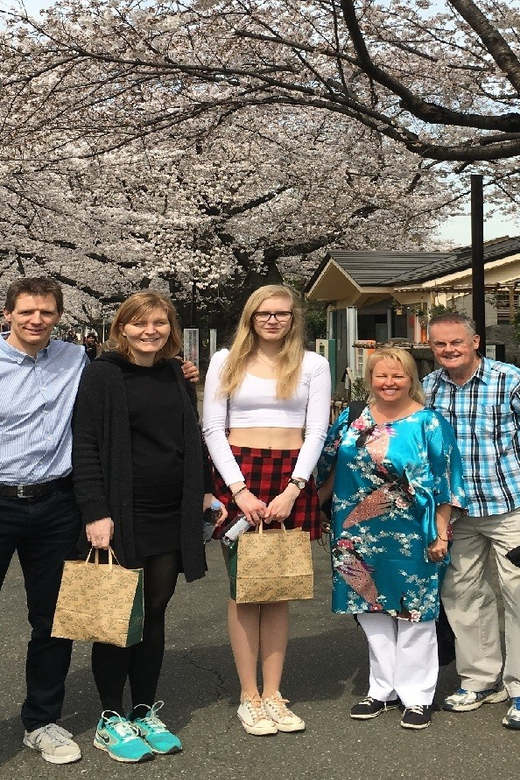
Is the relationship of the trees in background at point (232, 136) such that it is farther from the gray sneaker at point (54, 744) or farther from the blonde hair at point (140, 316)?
the gray sneaker at point (54, 744)

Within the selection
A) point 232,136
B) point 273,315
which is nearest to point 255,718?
point 273,315

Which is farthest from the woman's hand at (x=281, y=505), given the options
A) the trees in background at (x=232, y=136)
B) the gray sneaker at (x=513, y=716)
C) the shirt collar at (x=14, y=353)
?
the trees in background at (x=232, y=136)

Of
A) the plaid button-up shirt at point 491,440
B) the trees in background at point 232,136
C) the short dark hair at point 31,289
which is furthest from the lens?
the trees in background at point 232,136

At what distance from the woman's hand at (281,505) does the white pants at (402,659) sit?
0.65 meters

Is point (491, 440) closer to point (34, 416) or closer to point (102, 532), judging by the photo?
point (102, 532)

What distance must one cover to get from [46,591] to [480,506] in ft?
5.96

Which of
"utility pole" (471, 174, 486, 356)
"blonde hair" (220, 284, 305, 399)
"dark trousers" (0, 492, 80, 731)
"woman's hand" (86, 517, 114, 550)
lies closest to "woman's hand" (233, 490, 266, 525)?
"blonde hair" (220, 284, 305, 399)

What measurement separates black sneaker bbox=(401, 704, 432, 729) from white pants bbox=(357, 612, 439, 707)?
2 centimetres

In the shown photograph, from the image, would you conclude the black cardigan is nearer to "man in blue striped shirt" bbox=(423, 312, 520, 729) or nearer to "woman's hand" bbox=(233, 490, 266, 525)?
"woman's hand" bbox=(233, 490, 266, 525)

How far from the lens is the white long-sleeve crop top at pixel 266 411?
3.68 meters

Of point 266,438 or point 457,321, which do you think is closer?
point 266,438

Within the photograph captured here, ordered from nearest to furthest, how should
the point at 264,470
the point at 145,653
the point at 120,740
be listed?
the point at 120,740
the point at 145,653
the point at 264,470

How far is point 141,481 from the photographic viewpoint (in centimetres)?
343

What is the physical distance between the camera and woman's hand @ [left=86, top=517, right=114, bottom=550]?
132 inches
